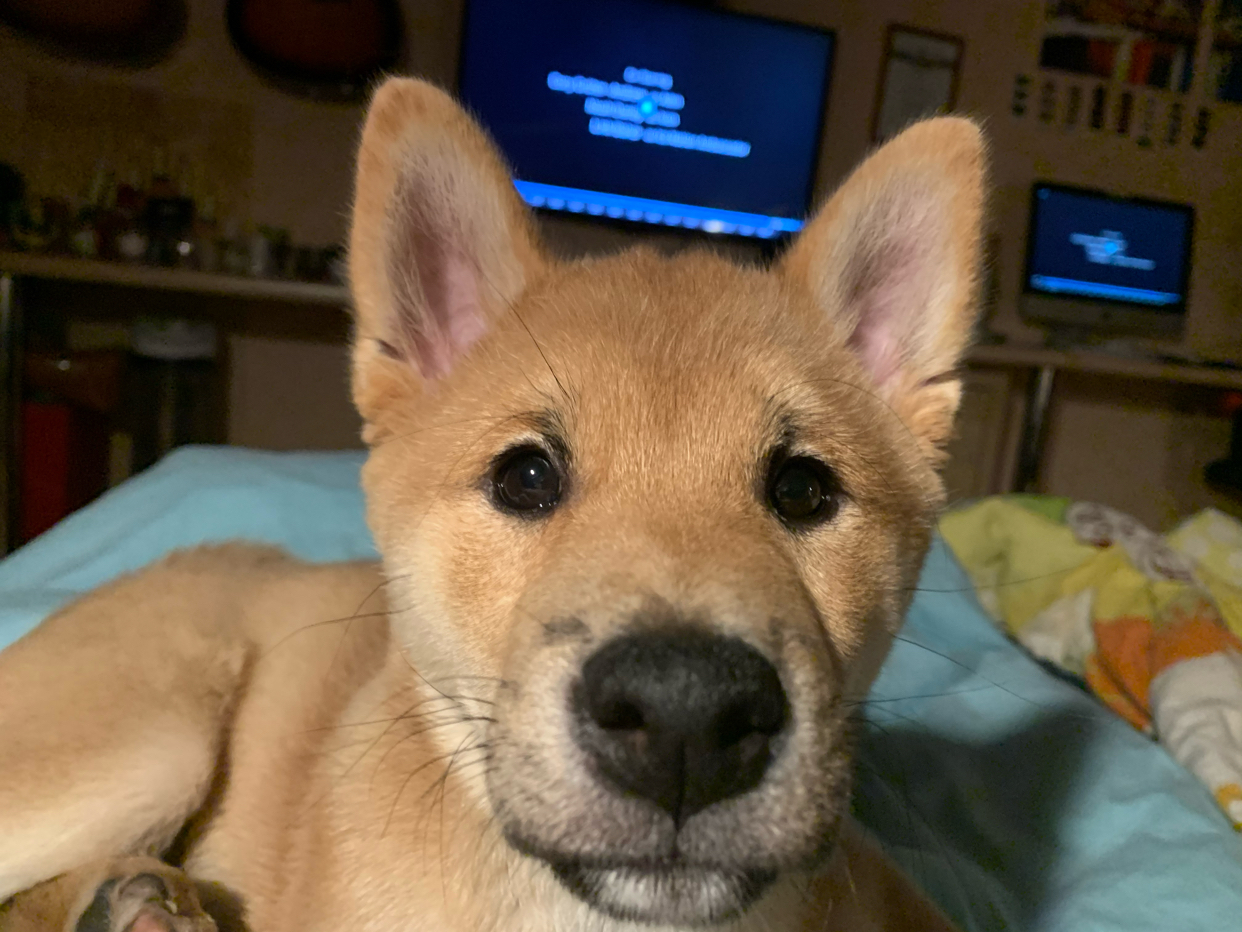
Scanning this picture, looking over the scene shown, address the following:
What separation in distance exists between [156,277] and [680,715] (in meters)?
3.55

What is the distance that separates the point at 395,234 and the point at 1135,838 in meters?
1.62

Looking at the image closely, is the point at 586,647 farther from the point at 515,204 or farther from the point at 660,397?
the point at 515,204

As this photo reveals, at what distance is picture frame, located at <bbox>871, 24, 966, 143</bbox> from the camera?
504 cm

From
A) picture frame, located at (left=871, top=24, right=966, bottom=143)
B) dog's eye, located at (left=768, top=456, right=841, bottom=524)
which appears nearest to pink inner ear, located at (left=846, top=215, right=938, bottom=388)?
dog's eye, located at (left=768, top=456, right=841, bottom=524)

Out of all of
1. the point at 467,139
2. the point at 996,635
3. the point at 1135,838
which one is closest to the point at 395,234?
the point at 467,139

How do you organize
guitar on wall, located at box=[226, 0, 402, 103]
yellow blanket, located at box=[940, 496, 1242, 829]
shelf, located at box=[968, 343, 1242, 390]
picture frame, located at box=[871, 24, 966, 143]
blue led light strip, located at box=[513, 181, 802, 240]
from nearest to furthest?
yellow blanket, located at box=[940, 496, 1242, 829] < guitar on wall, located at box=[226, 0, 402, 103] < blue led light strip, located at box=[513, 181, 802, 240] < shelf, located at box=[968, 343, 1242, 390] < picture frame, located at box=[871, 24, 966, 143]

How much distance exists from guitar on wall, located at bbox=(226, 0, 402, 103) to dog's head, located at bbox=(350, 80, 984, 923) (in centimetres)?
319

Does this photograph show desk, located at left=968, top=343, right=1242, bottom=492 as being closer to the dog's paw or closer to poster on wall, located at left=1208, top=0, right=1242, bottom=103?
poster on wall, located at left=1208, top=0, right=1242, bottom=103

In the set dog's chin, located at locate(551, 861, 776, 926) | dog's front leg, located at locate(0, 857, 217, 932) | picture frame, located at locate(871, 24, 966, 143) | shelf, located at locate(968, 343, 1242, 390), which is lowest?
dog's front leg, located at locate(0, 857, 217, 932)

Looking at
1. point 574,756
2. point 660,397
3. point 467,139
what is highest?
point 467,139

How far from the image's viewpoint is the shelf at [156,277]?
3.29m

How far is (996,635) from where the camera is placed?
2119 mm

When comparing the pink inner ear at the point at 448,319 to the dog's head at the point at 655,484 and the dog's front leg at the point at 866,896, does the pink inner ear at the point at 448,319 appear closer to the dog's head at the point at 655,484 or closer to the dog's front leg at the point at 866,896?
the dog's head at the point at 655,484

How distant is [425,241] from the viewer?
1314 millimetres
